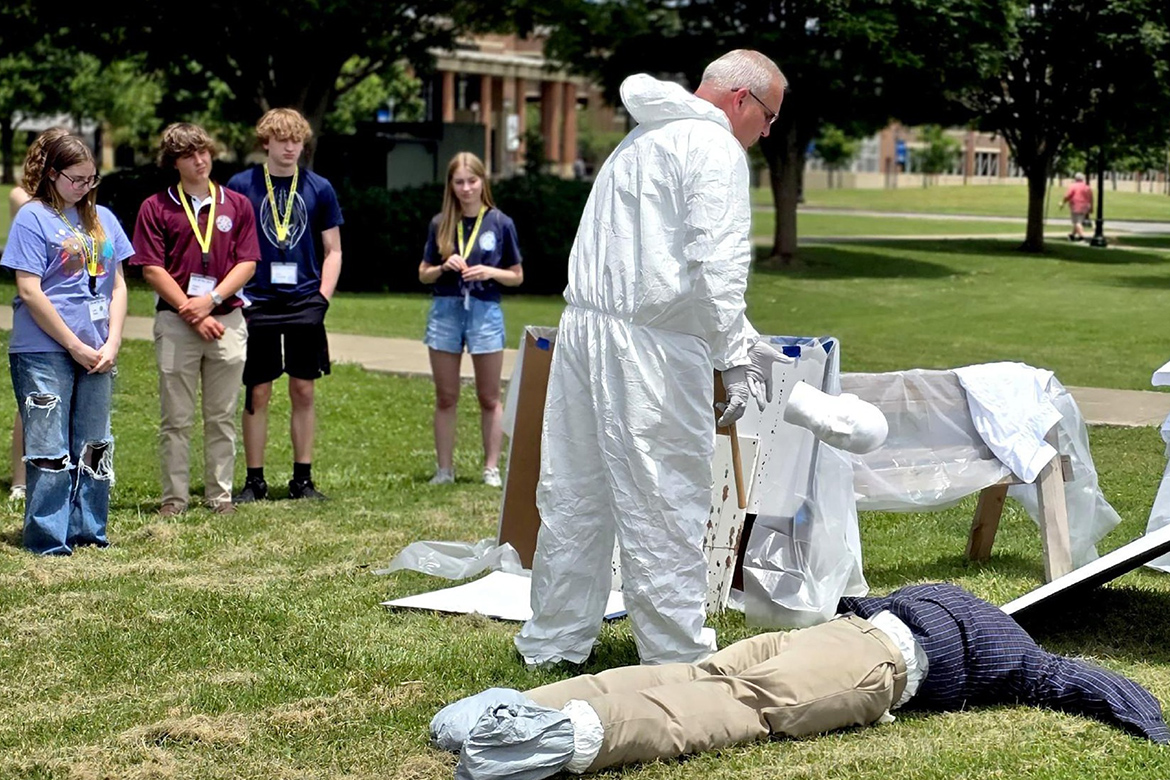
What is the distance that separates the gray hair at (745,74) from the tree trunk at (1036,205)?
843 inches

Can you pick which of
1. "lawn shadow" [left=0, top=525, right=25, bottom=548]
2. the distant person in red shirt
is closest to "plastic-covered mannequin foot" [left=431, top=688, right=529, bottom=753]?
"lawn shadow" [left=0, top=525, right=25, bottom=548]

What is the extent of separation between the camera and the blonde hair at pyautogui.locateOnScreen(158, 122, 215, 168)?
7094 millimetres

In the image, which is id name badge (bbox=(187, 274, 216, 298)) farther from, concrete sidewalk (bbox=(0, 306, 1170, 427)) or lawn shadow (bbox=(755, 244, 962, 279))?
lawn shadow (bbox=(755, 244, 962, 279))

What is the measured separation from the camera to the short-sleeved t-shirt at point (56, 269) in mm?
6414

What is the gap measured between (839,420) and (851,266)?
901 inches

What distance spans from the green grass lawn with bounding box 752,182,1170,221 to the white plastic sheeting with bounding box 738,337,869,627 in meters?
7.77

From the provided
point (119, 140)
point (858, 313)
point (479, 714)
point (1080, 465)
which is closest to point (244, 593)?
point (479, 714)

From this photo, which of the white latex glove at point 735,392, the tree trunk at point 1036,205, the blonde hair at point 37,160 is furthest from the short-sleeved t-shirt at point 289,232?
the tree trunk at point 1036,205

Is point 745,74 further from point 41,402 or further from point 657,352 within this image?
point 41,402

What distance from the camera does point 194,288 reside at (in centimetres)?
718

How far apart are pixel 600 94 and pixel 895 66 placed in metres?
5.39

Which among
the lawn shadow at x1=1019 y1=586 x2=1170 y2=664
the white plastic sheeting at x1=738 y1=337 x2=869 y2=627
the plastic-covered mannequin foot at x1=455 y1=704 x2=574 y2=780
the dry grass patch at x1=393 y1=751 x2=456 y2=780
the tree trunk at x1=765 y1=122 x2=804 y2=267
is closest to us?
the plastic-covered mannequin foot at x1=455 y1=704 x2=574 y2=780

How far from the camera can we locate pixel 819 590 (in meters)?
5.48

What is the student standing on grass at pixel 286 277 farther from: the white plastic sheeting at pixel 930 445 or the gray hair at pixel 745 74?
the gray hair at pixel 745 74
